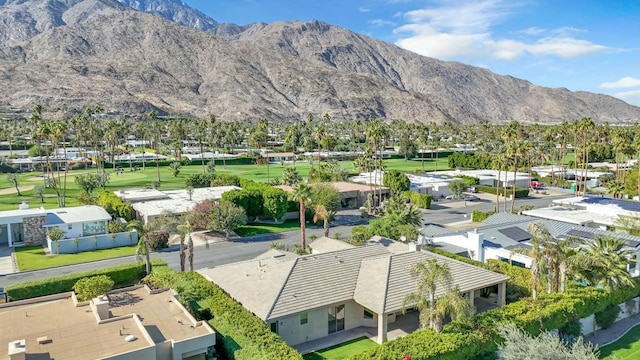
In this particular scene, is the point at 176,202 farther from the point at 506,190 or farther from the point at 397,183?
the point at 506,190

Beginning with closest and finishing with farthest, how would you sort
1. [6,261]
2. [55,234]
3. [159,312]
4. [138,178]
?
[159,312] → [6,261] → [55,234] → [138,178]

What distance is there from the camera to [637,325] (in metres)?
31.6

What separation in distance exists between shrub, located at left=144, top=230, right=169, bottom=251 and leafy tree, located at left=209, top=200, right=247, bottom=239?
5.17m

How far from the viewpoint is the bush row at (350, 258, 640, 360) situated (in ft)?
74.1

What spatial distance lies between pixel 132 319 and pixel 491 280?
21.6m

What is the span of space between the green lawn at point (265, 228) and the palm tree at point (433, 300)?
29939mm

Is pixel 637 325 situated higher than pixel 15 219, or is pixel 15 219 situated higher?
pixel 15 219

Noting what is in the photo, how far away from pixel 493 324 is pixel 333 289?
29.5 ft

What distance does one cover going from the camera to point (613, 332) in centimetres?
3052

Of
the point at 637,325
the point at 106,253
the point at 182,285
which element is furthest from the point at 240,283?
the point at 637,325

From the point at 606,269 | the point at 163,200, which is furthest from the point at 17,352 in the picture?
the point at 163,200

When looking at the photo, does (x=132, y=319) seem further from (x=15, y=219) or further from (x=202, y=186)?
(x=202, y=186)

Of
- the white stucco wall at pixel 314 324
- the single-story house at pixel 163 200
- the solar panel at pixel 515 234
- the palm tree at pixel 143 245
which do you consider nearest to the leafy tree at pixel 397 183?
the single-story house at pixel 163 200

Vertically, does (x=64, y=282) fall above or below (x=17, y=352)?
below
